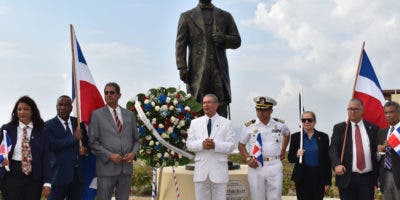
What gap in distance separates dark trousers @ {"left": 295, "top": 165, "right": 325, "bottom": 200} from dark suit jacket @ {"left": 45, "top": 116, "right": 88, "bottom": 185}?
2.77 meters

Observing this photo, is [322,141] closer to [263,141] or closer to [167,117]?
[263,141]

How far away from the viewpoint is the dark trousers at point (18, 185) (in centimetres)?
499

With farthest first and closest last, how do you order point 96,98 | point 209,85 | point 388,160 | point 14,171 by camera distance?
point 209,85
point 96,98
point 388,160
point 14,171

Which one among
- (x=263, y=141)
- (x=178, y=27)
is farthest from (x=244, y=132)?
(x=178, y=27)

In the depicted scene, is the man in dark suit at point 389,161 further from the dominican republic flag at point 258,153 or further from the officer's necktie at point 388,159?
the dominican republic flag at point 258,153

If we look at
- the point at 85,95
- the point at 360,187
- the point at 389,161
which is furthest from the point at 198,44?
the point at 389,161

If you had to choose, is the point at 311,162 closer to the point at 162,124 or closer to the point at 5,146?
the point at 162,124

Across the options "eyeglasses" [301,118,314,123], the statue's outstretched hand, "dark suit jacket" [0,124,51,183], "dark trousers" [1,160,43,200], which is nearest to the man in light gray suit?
"dark suit jacket" [0,124,51,183]

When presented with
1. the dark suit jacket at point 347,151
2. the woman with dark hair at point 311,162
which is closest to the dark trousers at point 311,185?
the woman with dark hair at point 311,162

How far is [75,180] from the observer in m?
5.72

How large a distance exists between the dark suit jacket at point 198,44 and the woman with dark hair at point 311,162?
80.1 inches

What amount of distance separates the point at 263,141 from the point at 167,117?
58.5 inches

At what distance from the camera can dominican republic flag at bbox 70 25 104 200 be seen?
595cm

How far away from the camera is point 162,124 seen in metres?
6.68
